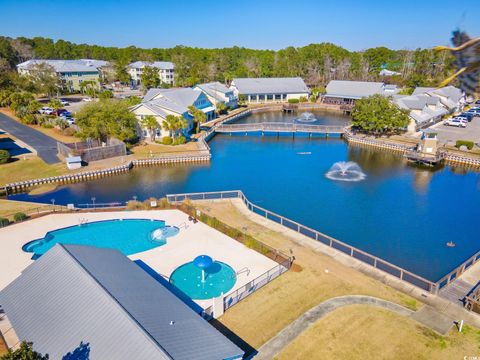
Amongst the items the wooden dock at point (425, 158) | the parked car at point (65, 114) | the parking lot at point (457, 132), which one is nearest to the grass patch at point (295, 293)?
the wooden dock at point (425, 158)

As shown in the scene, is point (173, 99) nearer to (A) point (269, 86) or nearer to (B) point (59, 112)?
(B) point (59, 112)

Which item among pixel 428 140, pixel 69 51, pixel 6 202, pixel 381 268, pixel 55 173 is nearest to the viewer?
pixel 381 268

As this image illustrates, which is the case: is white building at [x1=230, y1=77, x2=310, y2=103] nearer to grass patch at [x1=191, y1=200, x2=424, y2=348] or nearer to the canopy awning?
the canopy awning

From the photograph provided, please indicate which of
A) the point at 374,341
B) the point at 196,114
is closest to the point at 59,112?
the point at 196,114

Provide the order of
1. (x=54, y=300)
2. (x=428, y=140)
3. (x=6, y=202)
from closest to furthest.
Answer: (x=54, y=300)
(x=6, y=202)
(x=428, y=140)

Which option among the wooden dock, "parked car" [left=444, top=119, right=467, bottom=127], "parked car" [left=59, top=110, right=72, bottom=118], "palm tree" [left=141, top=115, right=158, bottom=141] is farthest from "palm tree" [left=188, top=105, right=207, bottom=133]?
"parked car" [left=444, top=119, right=467, bottom=127]

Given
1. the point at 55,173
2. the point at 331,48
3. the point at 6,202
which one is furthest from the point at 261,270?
the point at 331,48

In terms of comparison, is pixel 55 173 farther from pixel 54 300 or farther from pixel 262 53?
pixel 262 53

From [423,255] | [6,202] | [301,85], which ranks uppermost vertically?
[301,85]
